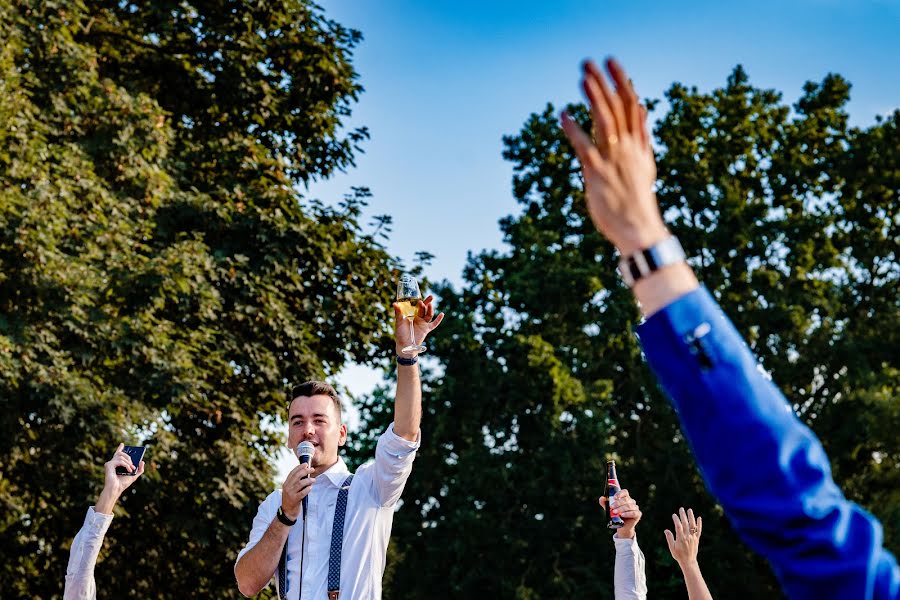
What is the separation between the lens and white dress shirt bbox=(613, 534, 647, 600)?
571cm

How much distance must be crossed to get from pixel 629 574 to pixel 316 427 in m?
2.07

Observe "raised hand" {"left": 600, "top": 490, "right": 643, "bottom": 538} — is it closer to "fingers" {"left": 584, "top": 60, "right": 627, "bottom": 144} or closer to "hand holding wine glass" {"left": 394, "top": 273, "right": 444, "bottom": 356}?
"hand holding wine glass" {"left": 394, "top": 273, "right": 444, "bottom": 356}

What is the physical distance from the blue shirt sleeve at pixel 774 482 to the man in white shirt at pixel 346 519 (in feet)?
9.75

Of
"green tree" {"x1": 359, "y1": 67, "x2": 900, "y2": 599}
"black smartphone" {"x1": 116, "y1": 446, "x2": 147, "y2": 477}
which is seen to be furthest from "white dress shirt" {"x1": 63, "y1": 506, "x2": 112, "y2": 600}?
"green tree" {"x1": 359, "y1": 67, "x2": 900, "y2": 599}

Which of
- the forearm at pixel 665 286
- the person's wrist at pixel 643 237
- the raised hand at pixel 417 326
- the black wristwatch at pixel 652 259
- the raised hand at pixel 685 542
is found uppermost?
the raised hand at pixel 417 326

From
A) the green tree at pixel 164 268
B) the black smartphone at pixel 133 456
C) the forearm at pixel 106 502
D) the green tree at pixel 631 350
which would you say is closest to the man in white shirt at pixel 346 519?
the forearm at pixel 106 502

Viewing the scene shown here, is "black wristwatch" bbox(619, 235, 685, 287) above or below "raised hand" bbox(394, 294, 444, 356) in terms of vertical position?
below

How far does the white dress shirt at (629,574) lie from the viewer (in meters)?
5.71

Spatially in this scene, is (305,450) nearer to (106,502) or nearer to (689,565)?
(106,502)

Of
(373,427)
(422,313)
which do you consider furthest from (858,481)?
(422,313)

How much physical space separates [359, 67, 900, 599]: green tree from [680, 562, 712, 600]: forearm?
56.6 ft

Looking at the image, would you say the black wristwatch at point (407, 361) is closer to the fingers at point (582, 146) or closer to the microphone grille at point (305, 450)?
the microphone grille at point (305, 450)

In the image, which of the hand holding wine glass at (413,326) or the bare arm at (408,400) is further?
the bare arm at (408,400)

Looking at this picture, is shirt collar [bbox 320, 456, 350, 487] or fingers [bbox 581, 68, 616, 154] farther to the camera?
shirt collar [bbox 320, 456, 350, 487]
